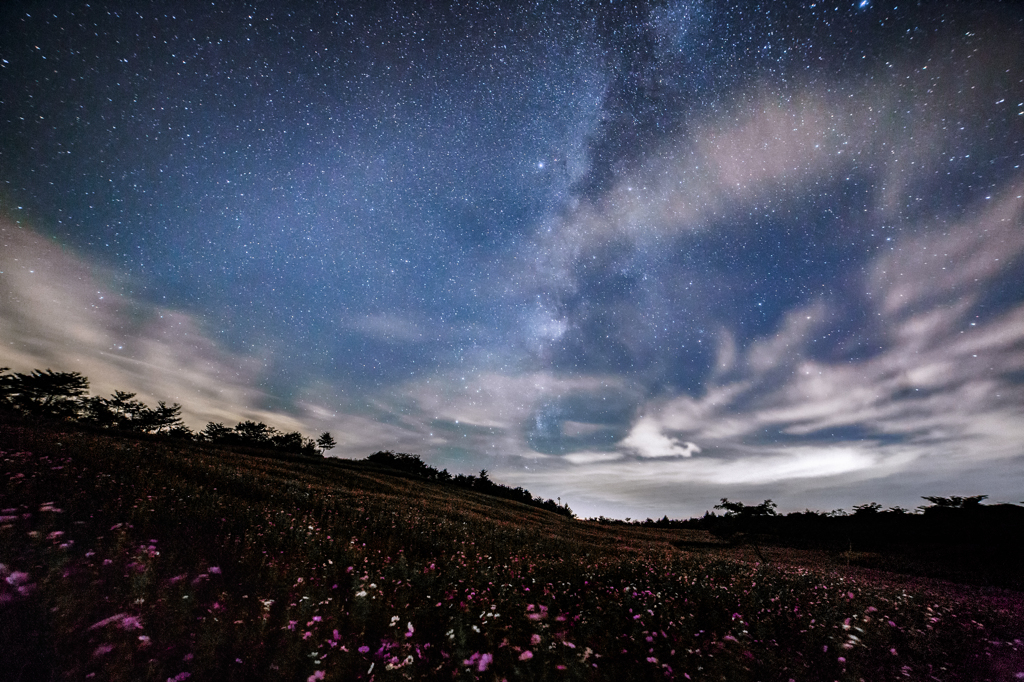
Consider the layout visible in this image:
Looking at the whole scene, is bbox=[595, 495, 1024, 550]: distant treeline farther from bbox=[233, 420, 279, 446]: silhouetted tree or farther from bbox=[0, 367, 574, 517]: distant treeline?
bbox=[233, 420, 279, 446]: silhouetted tree

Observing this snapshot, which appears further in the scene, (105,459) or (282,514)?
(105,459)

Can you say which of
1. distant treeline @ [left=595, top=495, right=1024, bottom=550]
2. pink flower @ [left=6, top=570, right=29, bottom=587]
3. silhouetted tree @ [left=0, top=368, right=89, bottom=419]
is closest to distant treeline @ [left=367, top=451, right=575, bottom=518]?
distant treeline @ [left=595, top=495, right=1024, bottom=550]

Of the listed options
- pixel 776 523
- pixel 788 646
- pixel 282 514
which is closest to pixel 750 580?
pixel 788 646

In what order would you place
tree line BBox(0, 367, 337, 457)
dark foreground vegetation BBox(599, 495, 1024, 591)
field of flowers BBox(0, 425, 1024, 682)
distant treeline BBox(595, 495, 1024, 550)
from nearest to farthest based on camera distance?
field of flowers BBox(0, 425, 1024, 682) → dark foreground vegetation BBox(599, 495, 1024, 591) → distant treeline BBox(595, 495, 1024, 550) → tree line BBox(0, 367, 337, 457)

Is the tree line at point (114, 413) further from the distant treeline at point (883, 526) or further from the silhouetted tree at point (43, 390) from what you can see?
the distant treeline at point (883, 526)

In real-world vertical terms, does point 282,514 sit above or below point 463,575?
above

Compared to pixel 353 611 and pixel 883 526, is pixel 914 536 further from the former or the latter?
pixel 353 611

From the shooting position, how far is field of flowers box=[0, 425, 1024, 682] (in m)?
5.10

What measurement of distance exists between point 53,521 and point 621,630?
10.0 m

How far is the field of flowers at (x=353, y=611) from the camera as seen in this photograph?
201 inches

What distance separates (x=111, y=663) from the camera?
15.0 ft

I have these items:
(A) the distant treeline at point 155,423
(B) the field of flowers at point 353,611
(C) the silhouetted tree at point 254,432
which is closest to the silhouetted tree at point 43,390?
(A) the distant treeline at point 155,423

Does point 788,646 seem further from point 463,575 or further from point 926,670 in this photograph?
point 463,575

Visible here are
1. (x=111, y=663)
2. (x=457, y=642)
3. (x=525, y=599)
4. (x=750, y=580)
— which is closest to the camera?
(x=111, y=663)
